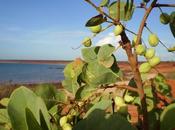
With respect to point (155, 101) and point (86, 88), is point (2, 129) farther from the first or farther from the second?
point (155, 101)

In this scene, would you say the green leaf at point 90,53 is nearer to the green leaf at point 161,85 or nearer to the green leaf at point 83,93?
the green leaf at point 83,93

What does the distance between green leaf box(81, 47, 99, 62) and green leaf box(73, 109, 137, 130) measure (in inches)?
16.5

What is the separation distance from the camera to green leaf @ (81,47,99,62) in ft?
3.39

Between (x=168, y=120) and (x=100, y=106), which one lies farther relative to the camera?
(x=168, y=120)

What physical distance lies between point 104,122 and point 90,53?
448mm

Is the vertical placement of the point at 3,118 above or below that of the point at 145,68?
below

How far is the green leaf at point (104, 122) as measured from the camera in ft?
2.01

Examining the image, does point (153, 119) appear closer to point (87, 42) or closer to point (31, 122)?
point (87, 42)

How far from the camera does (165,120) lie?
875 millimetres

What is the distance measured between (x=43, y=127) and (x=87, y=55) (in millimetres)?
442

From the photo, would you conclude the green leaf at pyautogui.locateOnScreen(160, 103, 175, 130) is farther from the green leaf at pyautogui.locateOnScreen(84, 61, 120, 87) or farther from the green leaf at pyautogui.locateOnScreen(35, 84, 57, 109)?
the green leaf at pyautogui.locateOnScreen(35, 84, 57, 109)

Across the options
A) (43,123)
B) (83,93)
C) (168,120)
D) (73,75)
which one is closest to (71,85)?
(73,75)

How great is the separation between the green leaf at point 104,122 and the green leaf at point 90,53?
0.42m

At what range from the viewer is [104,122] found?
61 cm
